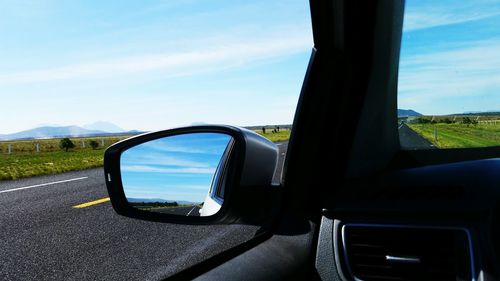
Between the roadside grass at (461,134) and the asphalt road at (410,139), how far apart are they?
0.8 inches

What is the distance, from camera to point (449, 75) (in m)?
2.00

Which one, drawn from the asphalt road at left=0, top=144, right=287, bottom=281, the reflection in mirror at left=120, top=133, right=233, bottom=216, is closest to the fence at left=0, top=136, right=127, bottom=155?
the asphalt road at left=0, top=144, right=287, bottom=281

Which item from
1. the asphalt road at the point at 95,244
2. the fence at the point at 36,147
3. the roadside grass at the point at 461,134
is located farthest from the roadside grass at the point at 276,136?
the fence at the point at 36,147

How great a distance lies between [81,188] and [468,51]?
428 inches

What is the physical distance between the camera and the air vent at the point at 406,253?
160cm

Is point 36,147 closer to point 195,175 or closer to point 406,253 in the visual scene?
point 195,175

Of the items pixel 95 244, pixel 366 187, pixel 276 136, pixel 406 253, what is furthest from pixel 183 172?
pixel 95 244

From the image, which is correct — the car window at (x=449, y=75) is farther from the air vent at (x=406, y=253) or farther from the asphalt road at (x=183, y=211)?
the asphalt road at (x=183, y=211)

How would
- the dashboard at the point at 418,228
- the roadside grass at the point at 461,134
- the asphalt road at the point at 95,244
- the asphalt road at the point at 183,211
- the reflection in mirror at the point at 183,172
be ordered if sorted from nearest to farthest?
1. the dashboard at the point at 418,228
2. the roadside grass at the point at 461,134
3. the asphalt road at the point at 183,211
4. the reflection in mirror at the point at 183,172
5. the asphalt road at the point at 95,244

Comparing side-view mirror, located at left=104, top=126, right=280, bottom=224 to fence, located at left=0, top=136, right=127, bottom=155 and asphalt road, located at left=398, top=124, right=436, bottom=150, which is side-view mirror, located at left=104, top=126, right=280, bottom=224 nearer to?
asphalt road, located at left=398, top=124, right=436, bottom=150

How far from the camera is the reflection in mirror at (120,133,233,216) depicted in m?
2.34

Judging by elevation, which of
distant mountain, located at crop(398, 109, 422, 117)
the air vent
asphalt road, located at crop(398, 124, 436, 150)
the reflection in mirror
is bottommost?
the air vent

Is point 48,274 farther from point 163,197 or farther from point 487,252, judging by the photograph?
point 487,252

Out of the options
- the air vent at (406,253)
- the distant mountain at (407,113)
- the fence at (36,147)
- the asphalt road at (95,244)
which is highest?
the distant mountain at (407,113)
